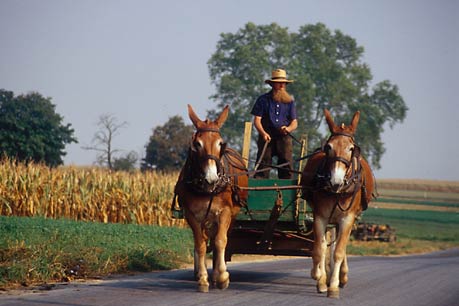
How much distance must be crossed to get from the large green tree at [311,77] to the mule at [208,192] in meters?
51.5

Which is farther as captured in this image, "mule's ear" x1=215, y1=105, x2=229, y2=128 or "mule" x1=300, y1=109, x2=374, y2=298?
"mule's ear" x1=215, y1=105, x2=229, y2=128

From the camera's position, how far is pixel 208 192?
11328mm

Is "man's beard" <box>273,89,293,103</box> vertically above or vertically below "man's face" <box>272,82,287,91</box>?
below

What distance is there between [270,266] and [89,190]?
1090 centimetres

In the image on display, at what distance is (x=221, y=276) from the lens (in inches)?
458

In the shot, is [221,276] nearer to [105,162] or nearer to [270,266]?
[270,266]

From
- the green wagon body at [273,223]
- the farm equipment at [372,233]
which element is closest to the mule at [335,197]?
the green wagon body at [273,223]

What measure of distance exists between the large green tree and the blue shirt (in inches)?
1935

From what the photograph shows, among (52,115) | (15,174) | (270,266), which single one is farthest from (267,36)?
(270,266)

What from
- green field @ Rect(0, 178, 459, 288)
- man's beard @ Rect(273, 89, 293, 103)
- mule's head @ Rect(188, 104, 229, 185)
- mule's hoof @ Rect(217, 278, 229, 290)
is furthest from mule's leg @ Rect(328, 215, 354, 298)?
green field @ Rect(0, 178, 459, 288)

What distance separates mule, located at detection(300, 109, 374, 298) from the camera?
1148 centimetres

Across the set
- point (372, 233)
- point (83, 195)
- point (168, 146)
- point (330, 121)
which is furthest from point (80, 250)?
point (168, 146)

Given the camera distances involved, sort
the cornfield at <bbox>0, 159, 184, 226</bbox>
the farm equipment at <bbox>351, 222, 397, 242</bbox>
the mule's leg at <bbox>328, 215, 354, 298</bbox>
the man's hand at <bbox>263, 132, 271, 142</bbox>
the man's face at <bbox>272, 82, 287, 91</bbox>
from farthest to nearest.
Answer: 1. the farm equipment at <bbox>351, 222, 397, 242</bbox>
2. the cornfield at <bbox>0, 159, 184, 226</bbox>
3. the man's face at <bbox>272, 82, 287, 91</bbox>
4. the man's hand at <bbox>263, 132, 271, 142</bbox>
5. the mule's leg at <bbox>328, 215, 354, 298</bbox>

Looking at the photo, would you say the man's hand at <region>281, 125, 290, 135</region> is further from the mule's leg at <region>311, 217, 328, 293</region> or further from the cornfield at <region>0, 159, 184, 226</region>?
the cornfield at <region>0, 159, 184, 226</region>
